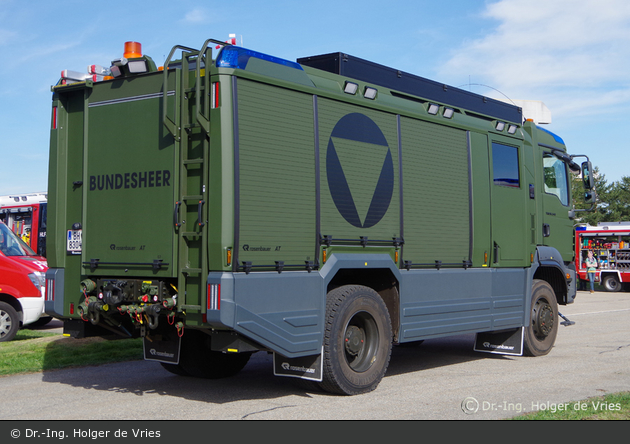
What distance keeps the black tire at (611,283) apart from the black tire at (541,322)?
21938mm

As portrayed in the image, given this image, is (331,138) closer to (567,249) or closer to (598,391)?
(598,391)

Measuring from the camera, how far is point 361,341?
7.67 m

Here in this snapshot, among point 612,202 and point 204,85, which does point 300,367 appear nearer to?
point 204,85

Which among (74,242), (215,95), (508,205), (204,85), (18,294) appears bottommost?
(18,294)

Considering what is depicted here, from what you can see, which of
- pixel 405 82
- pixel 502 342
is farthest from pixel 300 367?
pixel 502 342

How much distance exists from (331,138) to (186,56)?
5.83 feet

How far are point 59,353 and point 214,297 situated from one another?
5.00m

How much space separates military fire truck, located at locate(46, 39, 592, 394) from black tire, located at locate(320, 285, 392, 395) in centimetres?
2

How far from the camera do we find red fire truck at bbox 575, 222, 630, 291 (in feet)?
100

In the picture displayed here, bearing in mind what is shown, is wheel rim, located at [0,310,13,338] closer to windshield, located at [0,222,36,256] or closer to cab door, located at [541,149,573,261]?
windshield, located at [0,222,36,256]

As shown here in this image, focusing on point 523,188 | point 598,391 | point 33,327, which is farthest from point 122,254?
point 33,327

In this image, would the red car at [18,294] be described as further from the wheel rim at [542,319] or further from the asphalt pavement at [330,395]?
the wheel rim at [542,319]

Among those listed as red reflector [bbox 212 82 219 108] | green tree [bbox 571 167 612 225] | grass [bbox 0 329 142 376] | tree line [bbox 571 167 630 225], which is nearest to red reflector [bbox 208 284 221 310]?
red reflector [bbox 212 82 219 108]

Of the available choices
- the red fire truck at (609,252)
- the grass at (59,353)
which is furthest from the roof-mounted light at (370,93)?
the red fire truck at (609,252)
